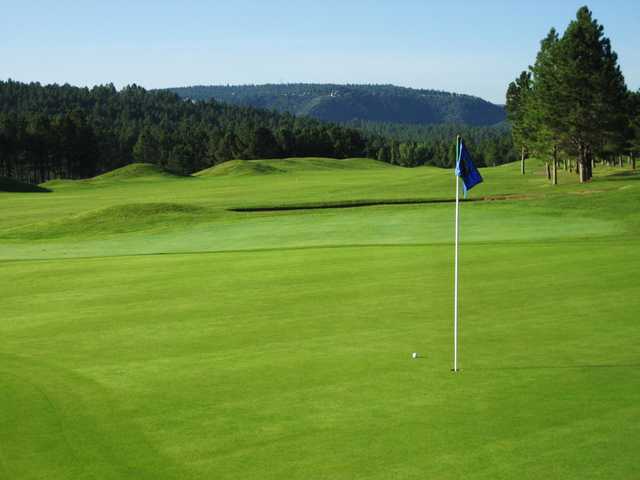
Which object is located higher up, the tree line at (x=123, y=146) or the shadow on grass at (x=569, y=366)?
the tree line at (x=123, y=146)

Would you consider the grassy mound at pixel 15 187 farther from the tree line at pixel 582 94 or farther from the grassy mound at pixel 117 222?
the tree line at pixel 582 94

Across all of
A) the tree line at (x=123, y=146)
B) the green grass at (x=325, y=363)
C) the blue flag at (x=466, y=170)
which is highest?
the tree line at (x=123, y=146)

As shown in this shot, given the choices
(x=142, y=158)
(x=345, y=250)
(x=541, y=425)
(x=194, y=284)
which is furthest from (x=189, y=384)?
(x=142, y=158)

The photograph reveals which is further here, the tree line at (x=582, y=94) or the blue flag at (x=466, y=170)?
the tree line at (x=582, y=94)

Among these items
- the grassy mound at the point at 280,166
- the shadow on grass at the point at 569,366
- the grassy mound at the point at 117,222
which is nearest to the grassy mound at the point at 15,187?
the grassy mound at the point at 280,166

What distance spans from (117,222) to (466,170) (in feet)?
108

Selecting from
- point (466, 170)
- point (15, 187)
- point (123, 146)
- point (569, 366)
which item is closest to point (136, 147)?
point (123, 146)

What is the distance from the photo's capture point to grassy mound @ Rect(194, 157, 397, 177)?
108856 millimetres

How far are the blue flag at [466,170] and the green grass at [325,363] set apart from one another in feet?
9.50

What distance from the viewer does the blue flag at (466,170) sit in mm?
13312

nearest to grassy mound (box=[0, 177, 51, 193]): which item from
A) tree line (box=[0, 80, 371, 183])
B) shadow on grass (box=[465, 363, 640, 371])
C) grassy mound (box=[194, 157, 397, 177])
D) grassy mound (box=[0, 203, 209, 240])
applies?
tree line (box=[0, 80, 371, 183])

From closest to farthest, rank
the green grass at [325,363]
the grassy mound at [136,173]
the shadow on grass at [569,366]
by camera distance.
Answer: the green grass at [325,363] < the shadow on grass at [569,366] < the grassy mound at [136,173]

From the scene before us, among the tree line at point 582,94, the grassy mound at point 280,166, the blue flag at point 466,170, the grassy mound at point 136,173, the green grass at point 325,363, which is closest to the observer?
the green grass at point 325,363

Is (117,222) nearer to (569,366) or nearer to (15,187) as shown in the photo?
(569,366)
